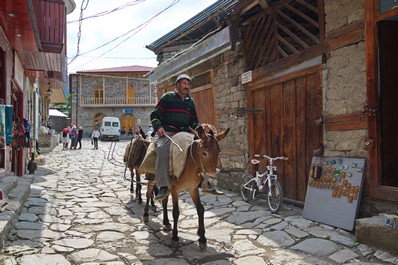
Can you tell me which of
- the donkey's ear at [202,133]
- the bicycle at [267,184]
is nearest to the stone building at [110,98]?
the bicycle at [267,184]

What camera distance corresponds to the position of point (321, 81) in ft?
20.1

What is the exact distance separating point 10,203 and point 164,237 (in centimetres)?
263

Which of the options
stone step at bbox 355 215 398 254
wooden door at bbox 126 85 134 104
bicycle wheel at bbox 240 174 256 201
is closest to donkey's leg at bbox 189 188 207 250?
stone step at bbox 355 215 398 254

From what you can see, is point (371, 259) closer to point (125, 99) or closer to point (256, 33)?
point (256, 33)

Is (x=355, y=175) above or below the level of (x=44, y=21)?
below

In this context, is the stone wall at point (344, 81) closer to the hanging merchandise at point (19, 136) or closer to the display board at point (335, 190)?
the display board at point (335, 190)

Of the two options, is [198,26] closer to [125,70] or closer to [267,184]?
[267,184]

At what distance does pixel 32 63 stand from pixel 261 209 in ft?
27.5

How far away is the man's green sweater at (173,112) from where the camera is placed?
5.34 meters

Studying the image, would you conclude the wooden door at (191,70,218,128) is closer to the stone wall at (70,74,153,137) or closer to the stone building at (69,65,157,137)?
the stone building at (69,65,157,137)

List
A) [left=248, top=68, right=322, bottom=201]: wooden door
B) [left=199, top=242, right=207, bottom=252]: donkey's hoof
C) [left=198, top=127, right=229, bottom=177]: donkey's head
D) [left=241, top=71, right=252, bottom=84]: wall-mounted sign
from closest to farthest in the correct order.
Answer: [left=198, top=127, right=229, bottom=177]: donkey's head → [left=199, top=242, right=207, bottom=252]: donkey's hoof → [left=248, top=68, right=322, bottom=201]: wooden door → [left=241, top=71, right=252, bottom=84]: wall-mounted sign

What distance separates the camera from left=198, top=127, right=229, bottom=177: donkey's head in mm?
4199

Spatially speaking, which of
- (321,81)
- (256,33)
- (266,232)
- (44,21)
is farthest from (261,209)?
(44,21)

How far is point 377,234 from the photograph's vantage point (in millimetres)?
4410
